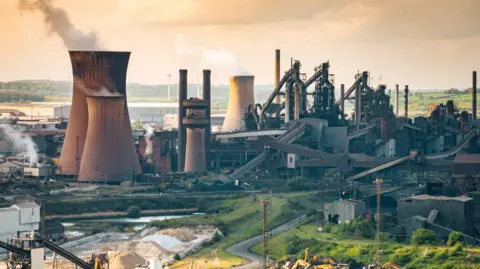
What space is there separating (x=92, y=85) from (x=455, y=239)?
3004 cm

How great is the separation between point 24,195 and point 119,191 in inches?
277

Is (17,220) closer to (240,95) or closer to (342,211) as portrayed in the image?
(342,211)

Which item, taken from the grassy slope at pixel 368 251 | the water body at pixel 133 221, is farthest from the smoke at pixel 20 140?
the grassy slope at pixel 368 251

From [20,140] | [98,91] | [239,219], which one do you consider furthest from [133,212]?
[20,140]

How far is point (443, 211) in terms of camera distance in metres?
58.3

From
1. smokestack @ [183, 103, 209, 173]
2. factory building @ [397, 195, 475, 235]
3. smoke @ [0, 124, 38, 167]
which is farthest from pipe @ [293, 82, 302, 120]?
factory building @ [397, 195, 475, 235]

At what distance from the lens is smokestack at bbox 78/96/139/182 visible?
77.0 m

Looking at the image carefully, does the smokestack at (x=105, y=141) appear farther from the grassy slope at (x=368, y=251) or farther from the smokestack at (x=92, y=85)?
A: the grassy slope at (x=368, y=251)

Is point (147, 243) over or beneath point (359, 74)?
beneath

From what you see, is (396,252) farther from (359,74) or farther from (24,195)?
(359,74)

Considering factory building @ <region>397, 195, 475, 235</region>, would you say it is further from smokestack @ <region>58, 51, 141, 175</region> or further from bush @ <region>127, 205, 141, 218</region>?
smokestack @ <region>58, 51, 141, 175</region>

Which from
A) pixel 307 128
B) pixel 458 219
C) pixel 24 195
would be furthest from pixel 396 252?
pixel 307 128

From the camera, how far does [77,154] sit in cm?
7988

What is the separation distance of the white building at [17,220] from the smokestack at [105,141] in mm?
21870
